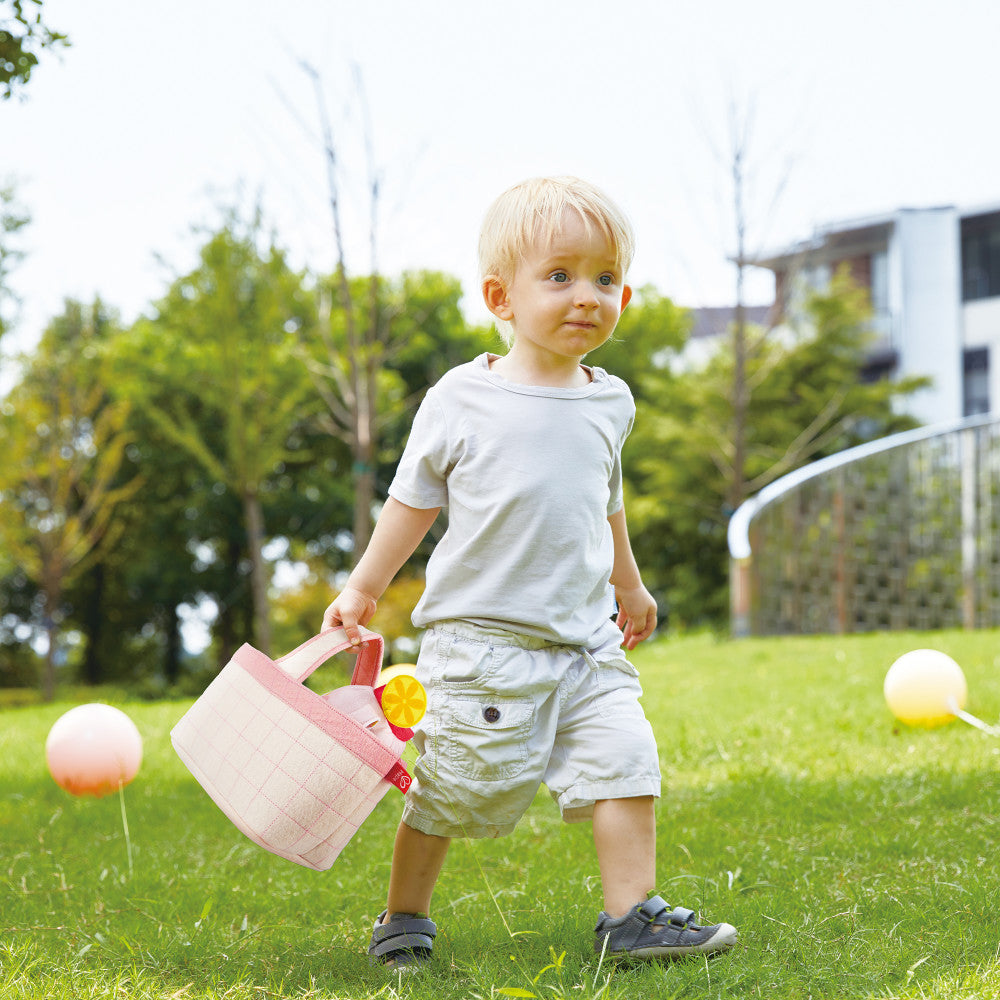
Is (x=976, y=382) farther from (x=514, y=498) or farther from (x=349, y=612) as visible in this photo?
(x=349, y=612)

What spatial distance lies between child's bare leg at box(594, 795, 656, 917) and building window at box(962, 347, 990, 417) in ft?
77.8

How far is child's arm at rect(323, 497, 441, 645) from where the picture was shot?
234cm

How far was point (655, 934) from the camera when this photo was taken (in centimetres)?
220

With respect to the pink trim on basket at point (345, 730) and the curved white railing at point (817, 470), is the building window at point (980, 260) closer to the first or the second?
the curved white railing at point (817, 470)

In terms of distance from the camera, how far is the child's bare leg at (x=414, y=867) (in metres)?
2.37

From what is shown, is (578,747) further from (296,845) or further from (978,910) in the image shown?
(978,910)

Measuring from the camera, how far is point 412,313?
23.7 meters

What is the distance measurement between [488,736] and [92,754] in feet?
8.98

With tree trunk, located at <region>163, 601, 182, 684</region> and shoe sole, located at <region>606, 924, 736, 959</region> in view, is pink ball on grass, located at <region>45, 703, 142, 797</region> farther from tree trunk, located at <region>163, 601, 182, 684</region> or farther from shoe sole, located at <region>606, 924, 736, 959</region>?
tree trunk, located at <region>163, 601, 182, 684</region>

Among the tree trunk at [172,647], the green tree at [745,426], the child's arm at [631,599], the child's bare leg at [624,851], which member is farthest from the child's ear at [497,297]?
the tree trunk at [172,647]

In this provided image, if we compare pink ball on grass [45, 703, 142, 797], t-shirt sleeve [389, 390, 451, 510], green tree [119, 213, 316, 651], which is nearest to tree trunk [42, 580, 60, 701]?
green tree [119, 213, 316, 651]

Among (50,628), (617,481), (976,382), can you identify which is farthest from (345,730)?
(976,382)

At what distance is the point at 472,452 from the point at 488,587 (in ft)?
0.93

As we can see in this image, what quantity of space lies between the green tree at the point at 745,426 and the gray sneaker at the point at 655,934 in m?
16.7
